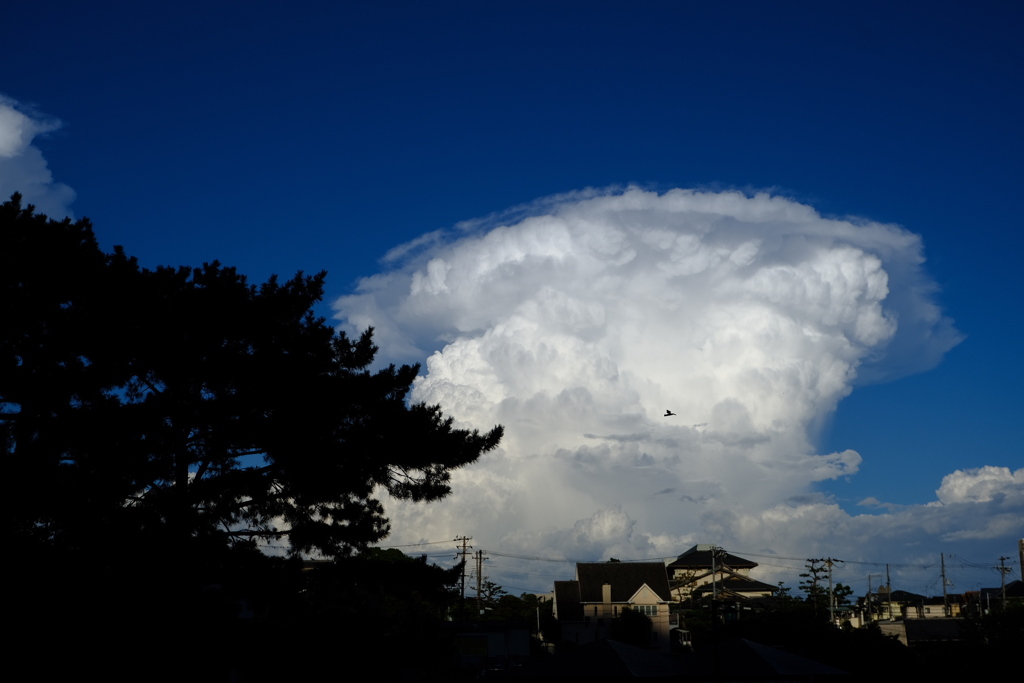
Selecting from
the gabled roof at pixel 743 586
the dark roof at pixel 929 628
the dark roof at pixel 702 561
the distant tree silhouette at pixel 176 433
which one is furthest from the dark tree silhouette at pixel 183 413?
the dark roof at pixel 702 561

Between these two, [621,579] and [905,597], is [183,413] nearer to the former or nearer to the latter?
[621,579]

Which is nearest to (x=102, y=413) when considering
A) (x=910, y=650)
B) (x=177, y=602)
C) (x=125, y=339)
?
(x=125, y=339)

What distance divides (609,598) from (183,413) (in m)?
65.3

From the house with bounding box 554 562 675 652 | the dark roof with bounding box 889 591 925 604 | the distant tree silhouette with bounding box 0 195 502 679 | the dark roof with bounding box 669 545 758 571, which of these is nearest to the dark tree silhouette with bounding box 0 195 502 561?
the distant tree silhouette with bounding box 0 195 502 679

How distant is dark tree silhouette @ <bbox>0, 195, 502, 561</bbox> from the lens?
18031mm

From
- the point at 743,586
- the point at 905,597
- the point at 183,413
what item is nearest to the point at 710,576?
the point at 743,586

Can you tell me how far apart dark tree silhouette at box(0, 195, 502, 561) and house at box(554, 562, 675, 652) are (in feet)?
189

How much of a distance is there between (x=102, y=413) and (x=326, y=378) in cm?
653

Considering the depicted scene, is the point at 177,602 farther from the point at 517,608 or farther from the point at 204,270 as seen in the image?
the point at 517,608

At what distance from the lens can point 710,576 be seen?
126 m

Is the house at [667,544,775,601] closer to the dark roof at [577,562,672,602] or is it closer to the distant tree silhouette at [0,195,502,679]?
the dark roof at [577,562,672,602]

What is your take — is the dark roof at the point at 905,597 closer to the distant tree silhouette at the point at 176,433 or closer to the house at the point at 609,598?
the house at the point at 609,598

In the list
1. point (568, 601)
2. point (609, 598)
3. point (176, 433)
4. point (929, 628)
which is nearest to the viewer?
point (176, 433)

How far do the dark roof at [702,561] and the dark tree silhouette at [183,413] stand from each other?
117678 millimetres
